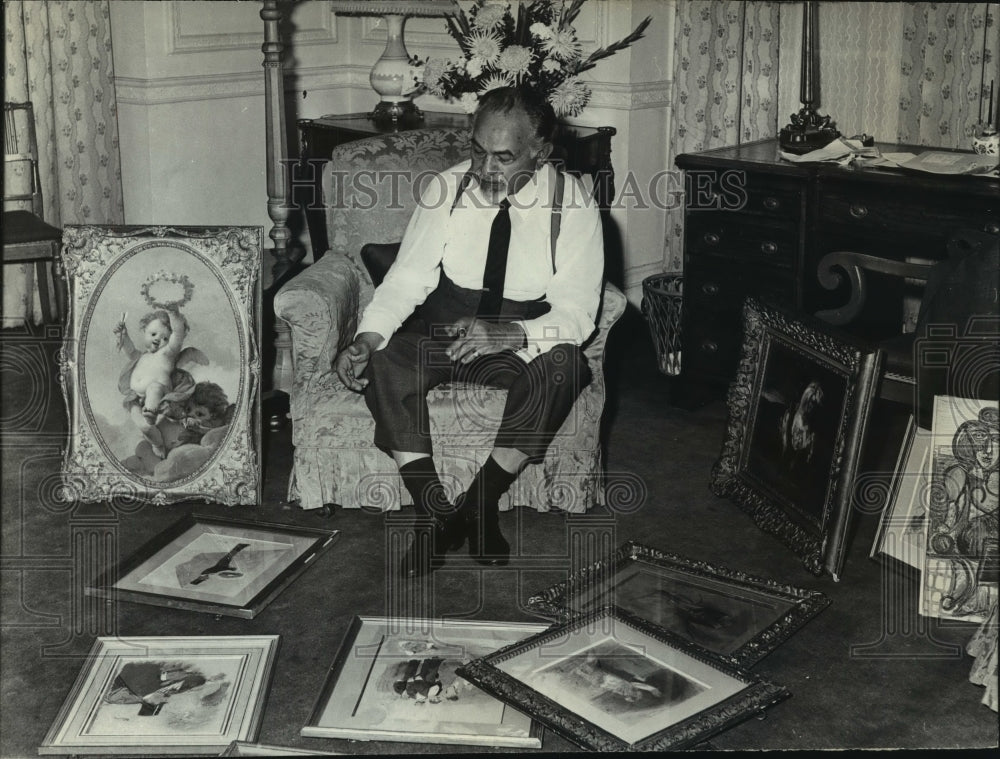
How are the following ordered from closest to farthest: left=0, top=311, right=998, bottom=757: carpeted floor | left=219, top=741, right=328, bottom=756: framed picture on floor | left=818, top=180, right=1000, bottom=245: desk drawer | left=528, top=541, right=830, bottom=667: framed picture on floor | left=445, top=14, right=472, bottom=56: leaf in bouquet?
1. left=219, top=741, right=328, bottom=756: framed picture on floor
2. left=0, top=311, right=998, bottom=757: carpeted floor
3. left=528, top=541, right=830, bottom=667: framed picture on floor
4. left=818, top=180, right=1000, bottom=245: desk drawer
5. left=445, top=14, right=472, bottom=56: leaf in bouquet

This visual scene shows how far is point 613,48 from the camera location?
13.9 ft

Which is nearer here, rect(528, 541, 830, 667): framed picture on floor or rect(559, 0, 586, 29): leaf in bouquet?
rect(528, 541, 830, 667): framed picture on floor

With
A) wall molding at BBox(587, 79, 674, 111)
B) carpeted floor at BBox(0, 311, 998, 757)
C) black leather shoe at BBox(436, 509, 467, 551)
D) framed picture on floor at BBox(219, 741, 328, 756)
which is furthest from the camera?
wall molding at BBox(587, 79, 674, 111)

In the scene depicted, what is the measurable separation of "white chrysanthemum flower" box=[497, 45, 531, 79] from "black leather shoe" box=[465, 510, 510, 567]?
5.43 ft

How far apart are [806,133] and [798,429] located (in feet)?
3.97

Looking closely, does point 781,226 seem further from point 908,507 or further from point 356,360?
point 356,360

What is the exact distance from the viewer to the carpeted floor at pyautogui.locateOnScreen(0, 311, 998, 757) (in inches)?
91.8

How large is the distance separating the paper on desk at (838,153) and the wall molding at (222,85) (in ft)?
7.45

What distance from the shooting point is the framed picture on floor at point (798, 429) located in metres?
2.87

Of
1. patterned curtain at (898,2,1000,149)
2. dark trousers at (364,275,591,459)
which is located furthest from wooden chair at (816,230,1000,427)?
dark trousers at (364,275,591,459)

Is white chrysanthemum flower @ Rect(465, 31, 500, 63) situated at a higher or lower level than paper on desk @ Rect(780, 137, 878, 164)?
higher

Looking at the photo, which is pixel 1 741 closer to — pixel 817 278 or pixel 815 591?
pixel 815 591

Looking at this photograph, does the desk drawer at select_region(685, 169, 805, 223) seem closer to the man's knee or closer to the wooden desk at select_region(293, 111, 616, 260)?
the wooden desk at select_region(293, 111, 616, 260)

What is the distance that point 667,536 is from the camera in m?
3.14
